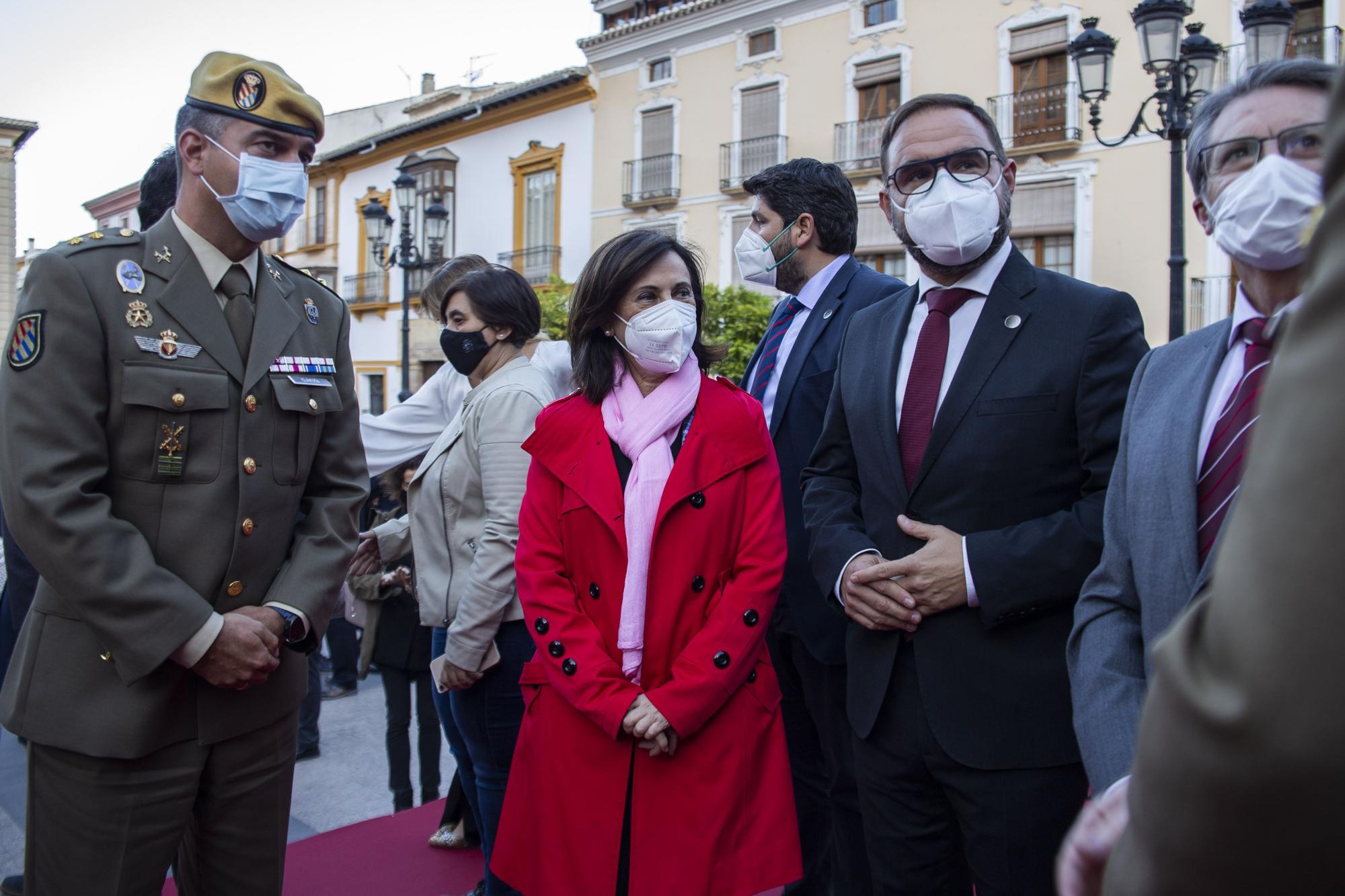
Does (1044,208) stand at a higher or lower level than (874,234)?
higher

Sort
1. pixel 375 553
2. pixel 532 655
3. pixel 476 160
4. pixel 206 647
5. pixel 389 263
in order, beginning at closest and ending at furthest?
1. pixel 206 647
2. pixel 532 655
3. pixel 375 553
4. pixel 389 263
5. pixel 476 160

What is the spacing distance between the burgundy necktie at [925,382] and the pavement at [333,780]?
2826mm

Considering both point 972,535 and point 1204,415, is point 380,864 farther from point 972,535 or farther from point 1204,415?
point 1204,415

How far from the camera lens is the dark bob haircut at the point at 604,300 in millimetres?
2779

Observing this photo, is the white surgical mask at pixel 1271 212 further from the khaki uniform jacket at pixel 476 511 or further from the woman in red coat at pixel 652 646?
the khaki uniform jacket at pixel 476 511

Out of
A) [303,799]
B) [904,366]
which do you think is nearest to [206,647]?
[904,366]

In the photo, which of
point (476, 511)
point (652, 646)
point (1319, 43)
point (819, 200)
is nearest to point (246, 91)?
point (476, 511)

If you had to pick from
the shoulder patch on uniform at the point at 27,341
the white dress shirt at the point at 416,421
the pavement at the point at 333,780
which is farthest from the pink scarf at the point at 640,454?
the pavement at the point at 333,780

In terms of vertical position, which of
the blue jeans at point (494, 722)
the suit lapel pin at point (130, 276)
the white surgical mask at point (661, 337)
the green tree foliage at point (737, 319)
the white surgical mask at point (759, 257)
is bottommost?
the blue jeans at point (494, 722)

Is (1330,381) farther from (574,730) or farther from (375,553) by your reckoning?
(375,553)

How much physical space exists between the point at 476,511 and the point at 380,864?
1.56 metres

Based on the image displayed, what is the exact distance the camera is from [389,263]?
A: 576 inches

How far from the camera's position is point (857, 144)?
66.2 feet

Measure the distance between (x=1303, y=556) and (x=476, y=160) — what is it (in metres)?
28.2
